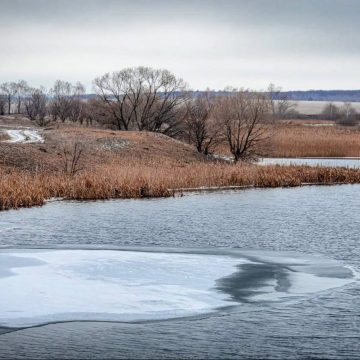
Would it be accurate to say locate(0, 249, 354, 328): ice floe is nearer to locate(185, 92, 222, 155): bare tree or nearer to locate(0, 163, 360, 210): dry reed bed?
locate(0, 163, 360, 210): dry reed bed

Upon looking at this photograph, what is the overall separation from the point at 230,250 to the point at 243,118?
102 ft

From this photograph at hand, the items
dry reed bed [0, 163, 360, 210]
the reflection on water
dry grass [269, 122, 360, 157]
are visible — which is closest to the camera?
the reflection on water

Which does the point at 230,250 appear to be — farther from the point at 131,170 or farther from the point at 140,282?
the point at 131,170

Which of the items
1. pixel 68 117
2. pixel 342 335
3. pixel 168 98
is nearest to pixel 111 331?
pixel 342 335

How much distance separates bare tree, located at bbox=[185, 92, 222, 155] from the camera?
48812 millimetres

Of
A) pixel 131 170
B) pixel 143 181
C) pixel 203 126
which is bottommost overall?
pixel 143 181

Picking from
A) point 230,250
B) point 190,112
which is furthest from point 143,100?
point 230,250

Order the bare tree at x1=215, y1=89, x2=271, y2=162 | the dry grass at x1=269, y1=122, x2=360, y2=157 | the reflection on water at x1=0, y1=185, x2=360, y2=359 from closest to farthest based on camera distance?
the reflection on water at x1=0, y1=185, x2=360, y2=359 < the bare tree at x1=215, y1=89, x2=271, y2=162 < the dry grass at x1=269, y1=122, x2=360, y2=157

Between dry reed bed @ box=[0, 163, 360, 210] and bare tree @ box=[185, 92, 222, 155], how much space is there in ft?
44.9

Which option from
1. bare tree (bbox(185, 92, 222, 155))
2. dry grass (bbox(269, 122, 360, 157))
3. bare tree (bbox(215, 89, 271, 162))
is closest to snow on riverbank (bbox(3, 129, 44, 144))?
bare tree (bbox(185, 92, 222, 155))

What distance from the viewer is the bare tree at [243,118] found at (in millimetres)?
46031

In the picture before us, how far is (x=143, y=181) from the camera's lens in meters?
27.5

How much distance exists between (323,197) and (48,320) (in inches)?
750

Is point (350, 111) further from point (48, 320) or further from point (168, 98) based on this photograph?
point (48, 320)
